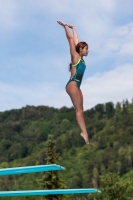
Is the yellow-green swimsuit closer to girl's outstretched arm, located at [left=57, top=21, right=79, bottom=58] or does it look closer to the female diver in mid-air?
the female diver in mid-air

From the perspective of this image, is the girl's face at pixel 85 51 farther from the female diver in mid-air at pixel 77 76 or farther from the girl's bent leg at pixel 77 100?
Result: the girl's bent leg at pixel 77 100

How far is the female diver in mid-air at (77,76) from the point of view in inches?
275

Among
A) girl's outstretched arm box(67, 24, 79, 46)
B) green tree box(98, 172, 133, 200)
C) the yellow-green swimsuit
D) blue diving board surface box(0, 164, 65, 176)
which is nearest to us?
blue diving board surface box(0, 164, 65, 176)

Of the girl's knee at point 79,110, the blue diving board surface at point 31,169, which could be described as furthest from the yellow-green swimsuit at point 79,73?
the blue diving board surface at point 31,169

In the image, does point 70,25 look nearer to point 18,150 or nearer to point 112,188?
point 112,188

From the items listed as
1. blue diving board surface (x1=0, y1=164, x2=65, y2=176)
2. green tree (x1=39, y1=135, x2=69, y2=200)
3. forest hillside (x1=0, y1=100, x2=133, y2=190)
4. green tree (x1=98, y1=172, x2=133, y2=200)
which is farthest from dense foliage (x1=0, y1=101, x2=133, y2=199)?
blue diving board surface (x1=0, y1=164, x2=65, y2=176)

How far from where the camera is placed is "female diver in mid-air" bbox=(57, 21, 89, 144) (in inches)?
275

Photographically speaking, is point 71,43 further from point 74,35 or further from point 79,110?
point 79,110

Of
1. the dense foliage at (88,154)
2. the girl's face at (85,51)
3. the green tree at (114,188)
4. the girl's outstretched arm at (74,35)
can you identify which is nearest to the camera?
the girl's face at (85,51)

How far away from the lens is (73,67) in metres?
7.09

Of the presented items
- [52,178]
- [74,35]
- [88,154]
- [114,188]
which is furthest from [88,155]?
[74,35]

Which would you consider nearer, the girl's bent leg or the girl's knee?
the girl's bent leg

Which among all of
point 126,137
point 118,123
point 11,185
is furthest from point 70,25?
point 118,123

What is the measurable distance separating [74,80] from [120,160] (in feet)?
489
